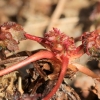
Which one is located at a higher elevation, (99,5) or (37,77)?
(99,5)

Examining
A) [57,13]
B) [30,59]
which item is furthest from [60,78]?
[57,13]

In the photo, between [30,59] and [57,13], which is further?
[57,13]

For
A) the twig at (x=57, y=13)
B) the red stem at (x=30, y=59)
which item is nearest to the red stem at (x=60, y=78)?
the red stem at (x=30, y=59)

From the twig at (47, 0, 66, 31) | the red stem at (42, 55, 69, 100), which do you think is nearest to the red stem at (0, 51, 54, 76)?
the red stem at (42, 55, 69, 100)

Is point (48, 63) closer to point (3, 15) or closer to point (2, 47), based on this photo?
point (2, 47)

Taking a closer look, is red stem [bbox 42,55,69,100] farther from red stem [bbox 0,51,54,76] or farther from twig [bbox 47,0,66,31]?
twig [bbox 47,0,66,31]

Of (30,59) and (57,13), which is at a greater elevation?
(57,13)

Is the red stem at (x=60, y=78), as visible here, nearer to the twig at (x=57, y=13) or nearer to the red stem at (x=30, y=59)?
the red stem at (x=30, y=59)

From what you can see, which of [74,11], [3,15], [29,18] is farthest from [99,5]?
[3,15]

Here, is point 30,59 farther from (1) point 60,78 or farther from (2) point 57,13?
(2) point 57,13

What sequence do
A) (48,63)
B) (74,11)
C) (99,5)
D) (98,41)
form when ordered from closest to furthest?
(98,41), (48,63), (99,5), (74,11)

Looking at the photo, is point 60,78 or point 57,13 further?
point 57,13
